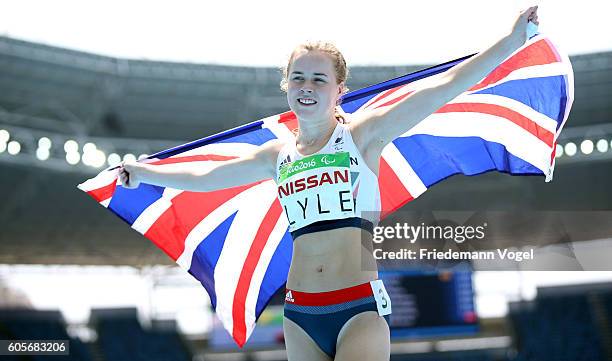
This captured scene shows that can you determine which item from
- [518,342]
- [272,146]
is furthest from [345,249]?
[518,342]

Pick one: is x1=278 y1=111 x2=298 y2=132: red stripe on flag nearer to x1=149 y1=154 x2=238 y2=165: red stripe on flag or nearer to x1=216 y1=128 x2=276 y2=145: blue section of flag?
x1=216 y1=128 x2=276 y2=145: blue section of flag

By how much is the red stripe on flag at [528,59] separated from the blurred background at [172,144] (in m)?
7.69

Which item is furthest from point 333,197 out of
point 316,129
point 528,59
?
point 528,59

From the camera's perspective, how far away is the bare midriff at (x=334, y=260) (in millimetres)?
2666

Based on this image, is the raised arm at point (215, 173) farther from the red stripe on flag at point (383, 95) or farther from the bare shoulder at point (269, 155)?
the red stripe on flag at point (383, 95)

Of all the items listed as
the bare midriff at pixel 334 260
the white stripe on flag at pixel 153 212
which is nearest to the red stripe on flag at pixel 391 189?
the white stripe on flag at pixel 153 212

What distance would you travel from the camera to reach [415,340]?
488 inches

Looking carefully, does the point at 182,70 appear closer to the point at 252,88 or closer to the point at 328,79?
the point at 252,88

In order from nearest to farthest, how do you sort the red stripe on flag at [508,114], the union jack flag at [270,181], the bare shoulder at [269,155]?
the bare shoulder at [269,155] < the red stripe on flag at [508,114] < the union jack flag at [270,181]

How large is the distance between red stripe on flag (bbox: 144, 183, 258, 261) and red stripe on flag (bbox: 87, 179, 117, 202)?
310 mm

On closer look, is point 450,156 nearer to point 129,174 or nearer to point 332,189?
point 332,189

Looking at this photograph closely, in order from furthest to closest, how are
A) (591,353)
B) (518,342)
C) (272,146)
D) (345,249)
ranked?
(591,353) < (518,342) < (272,146) < (345,249)

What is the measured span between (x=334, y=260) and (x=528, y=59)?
78.9 inches

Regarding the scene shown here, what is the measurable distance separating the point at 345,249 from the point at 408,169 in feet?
5.41
